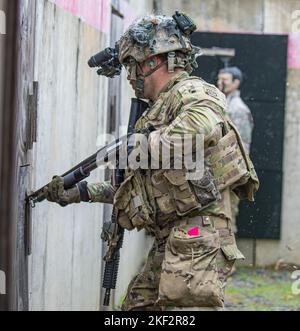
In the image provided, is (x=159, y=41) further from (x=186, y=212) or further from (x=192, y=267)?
(x=192, y=267)

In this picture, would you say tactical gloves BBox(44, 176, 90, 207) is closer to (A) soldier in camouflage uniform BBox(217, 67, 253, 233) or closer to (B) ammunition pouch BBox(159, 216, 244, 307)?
(B) ammunition pouch BBox(159, 216, 244, 307)

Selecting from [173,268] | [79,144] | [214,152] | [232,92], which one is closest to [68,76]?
[79,144]

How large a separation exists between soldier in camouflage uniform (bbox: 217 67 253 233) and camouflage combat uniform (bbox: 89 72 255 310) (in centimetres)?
486

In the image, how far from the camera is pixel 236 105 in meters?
8.98

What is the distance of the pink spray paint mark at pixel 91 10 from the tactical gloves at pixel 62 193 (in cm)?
100

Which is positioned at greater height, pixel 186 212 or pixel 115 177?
pixel 115 177

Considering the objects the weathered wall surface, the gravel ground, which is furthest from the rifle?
the gravel ground

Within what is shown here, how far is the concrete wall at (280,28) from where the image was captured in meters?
9.16

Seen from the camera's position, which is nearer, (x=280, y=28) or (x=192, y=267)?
(x=192, y=267)

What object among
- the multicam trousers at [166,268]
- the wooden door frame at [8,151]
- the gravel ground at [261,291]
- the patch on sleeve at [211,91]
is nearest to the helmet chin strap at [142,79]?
the patch on sleeve at [211,91]

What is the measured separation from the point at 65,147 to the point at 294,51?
509 centimetres

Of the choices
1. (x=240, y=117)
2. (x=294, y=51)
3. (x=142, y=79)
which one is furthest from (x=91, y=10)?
(x=294, y=51)

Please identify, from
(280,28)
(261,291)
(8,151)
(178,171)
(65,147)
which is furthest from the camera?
(280,28)

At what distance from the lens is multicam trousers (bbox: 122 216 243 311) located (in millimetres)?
3906
